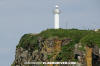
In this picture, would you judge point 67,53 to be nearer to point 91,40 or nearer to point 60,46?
point 60,46

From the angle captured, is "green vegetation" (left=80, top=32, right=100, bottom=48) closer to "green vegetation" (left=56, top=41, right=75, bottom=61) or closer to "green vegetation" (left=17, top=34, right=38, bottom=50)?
"green vegetation" (left=56, top=41, right=75, bottom=61)

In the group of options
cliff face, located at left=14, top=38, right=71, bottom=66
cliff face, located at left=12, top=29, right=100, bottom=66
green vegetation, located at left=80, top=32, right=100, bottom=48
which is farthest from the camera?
cliff face, located at left=14, top=38, right=71, bottom=66

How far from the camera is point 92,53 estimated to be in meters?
77.7

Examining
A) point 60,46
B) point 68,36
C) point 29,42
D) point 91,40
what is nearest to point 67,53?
point 60,46

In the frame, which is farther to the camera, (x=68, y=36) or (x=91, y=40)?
(x=68, y=36)

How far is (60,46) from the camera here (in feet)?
264

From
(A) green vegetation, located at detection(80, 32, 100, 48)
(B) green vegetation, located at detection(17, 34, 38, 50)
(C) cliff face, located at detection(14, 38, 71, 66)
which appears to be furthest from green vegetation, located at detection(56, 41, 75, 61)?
(B) green vegetation, located at detection(17, 34, 38, 50)

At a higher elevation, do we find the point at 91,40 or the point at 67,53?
the point at 91,40

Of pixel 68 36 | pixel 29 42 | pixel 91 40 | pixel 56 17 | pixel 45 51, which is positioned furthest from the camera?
pixel 56 17

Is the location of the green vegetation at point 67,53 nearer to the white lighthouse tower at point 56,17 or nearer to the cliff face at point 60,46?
the cliff face at point 60,46

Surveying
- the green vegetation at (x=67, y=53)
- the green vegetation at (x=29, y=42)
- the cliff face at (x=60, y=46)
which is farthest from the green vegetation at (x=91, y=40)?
the green vegetation at (x=29, y=42)

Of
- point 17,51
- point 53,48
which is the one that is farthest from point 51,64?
point 17,51

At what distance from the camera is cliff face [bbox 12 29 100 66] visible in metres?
77.8

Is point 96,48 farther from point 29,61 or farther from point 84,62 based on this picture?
point 29,61
